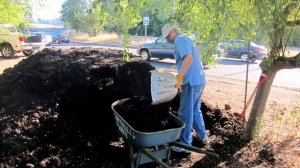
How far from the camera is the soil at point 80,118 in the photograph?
13.8 feet

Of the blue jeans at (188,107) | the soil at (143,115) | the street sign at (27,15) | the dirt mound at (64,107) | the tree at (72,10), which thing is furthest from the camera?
the tree at (72,10)

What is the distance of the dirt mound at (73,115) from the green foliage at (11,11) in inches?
92.1

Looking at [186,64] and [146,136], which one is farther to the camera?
[186,64]

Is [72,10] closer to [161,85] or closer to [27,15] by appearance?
[27,15]

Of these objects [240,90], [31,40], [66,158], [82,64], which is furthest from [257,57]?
[66,158]

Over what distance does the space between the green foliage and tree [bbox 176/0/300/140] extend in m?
5.53

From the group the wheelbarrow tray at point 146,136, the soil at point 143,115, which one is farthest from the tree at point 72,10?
the wheelbarrow tray at point 146,136

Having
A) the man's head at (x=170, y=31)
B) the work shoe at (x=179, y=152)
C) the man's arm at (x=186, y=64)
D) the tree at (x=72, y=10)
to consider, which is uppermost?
the tree at (x=72, y=10)

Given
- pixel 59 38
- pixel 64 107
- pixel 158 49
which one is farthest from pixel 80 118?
pixel 59 38

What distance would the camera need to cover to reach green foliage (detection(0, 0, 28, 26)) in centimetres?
851

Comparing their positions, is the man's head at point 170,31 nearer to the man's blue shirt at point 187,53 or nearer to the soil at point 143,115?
the man's blue shirt at point 187,53

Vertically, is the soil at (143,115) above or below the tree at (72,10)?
below

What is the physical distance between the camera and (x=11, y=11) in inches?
361

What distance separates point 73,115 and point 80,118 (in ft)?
0.37
